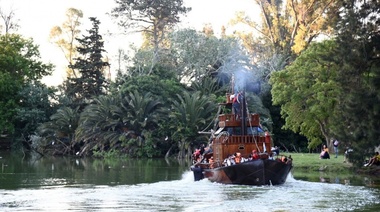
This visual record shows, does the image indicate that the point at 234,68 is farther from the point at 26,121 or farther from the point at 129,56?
the point at 26,121

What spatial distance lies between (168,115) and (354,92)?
1416 inches

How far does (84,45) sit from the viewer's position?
76.2 m

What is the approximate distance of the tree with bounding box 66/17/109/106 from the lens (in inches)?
2933

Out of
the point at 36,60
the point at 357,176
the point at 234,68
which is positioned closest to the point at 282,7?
the point at 234,68

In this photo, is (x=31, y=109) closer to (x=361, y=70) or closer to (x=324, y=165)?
(x=324, y=165)

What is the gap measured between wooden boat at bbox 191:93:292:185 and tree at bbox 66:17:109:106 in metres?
39.2

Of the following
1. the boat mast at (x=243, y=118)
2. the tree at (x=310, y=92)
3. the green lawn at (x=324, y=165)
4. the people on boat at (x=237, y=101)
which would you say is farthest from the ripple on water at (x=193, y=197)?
the tree at (x=310, y=92)

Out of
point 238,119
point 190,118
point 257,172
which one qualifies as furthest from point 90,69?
point 257,172

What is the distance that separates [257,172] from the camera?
3081cm

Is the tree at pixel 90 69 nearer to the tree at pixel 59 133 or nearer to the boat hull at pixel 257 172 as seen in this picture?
the tree at pixel 59 133

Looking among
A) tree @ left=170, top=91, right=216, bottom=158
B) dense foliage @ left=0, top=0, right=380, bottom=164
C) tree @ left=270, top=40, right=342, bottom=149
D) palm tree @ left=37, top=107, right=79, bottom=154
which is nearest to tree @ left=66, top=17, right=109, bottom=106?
dense foliage @ left=0, top=0, right=380, bottom=164

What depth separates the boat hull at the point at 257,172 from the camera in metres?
30.7

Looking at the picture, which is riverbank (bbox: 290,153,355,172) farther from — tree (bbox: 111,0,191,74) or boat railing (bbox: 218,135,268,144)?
tree (bbox: 111,0,191,74)

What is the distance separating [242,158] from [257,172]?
1.55 meters
